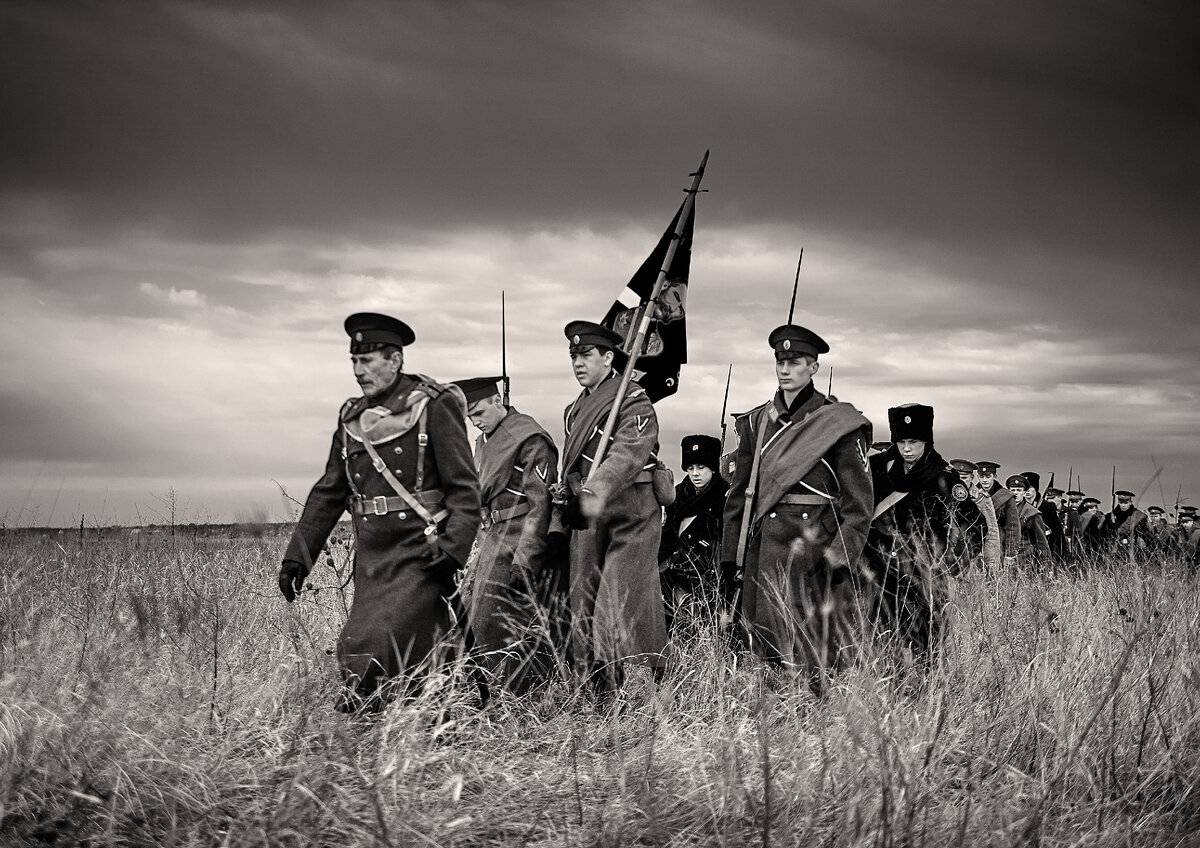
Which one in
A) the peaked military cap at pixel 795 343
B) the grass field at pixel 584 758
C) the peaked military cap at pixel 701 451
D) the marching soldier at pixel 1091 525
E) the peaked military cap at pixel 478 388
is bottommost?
the grass field at pixel 584 758

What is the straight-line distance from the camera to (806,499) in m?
6.81

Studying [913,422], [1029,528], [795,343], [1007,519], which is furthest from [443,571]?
[1029,528]

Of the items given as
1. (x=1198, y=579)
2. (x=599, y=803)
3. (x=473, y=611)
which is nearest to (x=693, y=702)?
(x=473, y=611)

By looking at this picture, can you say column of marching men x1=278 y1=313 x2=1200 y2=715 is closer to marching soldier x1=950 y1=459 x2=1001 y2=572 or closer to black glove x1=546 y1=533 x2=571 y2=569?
black glove x1=546 y1=533 x2=571 y2=569

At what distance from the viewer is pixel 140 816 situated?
13.7 ft

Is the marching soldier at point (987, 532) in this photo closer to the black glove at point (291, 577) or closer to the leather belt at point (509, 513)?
the leather belt at point (509, 513)

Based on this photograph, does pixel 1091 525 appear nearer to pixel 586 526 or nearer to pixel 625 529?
pixel 625 529

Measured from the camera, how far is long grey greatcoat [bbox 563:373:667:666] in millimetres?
6617

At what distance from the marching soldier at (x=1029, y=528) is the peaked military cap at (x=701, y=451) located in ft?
15.3

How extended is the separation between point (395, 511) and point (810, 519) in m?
2.48

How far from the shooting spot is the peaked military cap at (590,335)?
279 inches

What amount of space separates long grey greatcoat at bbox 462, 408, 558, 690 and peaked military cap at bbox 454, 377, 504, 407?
182 millimetres

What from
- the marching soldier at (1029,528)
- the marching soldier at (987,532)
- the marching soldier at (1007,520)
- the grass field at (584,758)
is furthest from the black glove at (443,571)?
the marching soldier at (1029,528)

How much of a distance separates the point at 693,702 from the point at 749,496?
4.86 ft
